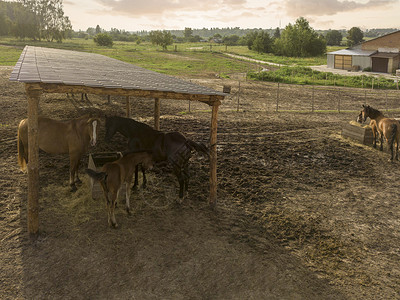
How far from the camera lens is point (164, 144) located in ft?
30.5

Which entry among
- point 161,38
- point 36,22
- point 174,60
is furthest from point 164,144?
point 36,22

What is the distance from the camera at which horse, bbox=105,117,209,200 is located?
30.1 ft

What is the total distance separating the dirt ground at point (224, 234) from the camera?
19.5ft

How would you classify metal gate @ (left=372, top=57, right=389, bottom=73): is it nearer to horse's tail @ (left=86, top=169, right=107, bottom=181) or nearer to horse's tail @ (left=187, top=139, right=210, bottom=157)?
horse's tail @ (left=187, top=139, right=210, bottom=157)

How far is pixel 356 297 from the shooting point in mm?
5812

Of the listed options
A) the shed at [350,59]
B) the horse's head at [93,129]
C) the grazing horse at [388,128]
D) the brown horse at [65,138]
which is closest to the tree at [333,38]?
the shed at [350,59]

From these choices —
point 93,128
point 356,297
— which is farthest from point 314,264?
point 93,128

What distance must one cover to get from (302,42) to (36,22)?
77.4m

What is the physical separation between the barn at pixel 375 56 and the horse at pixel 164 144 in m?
49.6

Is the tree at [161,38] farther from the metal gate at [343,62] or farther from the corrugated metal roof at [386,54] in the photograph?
the corrugated metal roof at [386,54]

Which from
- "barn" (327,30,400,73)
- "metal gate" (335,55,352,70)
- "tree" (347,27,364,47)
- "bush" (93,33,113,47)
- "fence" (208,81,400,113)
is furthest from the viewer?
"tree" (347,27,364,47)

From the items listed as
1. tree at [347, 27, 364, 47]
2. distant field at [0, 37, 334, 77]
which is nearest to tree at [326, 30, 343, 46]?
tree at [347, 27, 364, 47]

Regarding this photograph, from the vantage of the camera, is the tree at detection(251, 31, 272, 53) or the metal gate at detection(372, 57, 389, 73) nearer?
the metal gate at detection(372, 57, 389, 73)

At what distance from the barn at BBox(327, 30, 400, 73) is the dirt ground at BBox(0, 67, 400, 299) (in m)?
43.8
